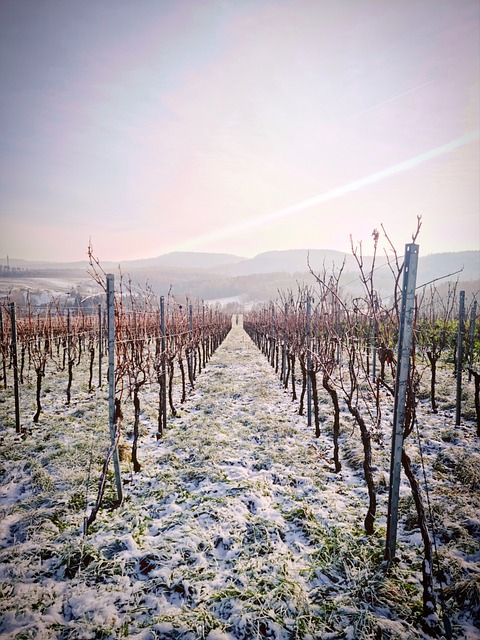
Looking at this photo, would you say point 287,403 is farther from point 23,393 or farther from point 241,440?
point 23,393

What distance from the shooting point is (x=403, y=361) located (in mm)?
2334

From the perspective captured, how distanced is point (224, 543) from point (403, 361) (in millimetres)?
2580

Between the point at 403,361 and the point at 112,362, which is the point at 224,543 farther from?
the point at 403,361

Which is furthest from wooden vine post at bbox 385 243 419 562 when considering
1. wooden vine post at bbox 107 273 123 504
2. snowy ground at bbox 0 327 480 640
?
wooden vine post at bbox 107 273 123 504

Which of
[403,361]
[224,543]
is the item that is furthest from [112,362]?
[403,361]

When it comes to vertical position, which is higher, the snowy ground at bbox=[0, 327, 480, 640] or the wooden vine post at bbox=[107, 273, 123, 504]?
the wooden vine post at bbox=[107, 273, 123, 504]

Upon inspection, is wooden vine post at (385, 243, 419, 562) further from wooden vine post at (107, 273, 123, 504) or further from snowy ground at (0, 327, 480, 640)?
wooden vine post at (107, 273, 123, 504)

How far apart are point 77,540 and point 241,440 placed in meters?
3.02

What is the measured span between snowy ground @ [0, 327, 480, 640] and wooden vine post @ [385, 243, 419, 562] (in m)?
0.67

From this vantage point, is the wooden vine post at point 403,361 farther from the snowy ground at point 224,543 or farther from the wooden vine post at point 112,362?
the wooden vine post at point 112,362

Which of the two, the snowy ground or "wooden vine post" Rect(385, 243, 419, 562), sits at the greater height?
"wooden vine post" Rect(385, 243, 419, 562)

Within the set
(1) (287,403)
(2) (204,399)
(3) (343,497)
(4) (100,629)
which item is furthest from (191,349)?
(4) (100,629)

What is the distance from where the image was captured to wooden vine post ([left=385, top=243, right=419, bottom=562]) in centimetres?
227

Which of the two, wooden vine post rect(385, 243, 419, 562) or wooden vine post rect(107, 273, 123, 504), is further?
wooden vine post rect(107, 273, 123, 504)
